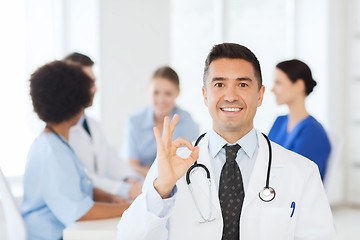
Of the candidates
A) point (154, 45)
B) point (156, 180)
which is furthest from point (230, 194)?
point (154, 45)

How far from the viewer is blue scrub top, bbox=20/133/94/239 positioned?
2164mm

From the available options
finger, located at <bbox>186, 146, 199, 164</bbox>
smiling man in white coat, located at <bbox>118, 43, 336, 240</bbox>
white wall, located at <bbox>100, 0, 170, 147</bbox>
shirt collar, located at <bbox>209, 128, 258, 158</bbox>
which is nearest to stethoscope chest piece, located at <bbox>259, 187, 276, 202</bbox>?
smiling man in white coat, located at <bbox>118, 43, 336, 240</bbox>

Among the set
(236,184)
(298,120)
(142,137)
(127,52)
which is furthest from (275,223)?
(127,52)

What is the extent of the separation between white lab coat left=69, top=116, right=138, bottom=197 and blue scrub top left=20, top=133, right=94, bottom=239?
0.46m

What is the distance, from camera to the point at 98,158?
10.0ft

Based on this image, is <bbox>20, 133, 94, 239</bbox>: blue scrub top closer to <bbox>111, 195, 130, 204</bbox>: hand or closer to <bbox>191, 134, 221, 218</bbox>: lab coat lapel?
<bbox>111, 195, 130, 204</bbox>: hand

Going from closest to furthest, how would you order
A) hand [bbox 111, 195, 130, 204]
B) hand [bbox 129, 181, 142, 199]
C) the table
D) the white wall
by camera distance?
the table
hand [bbox 111, 195, 130, 204]
hand [bbox 129, 181, 142, 199]
the white wall

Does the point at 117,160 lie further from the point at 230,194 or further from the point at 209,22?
the point at 209,22

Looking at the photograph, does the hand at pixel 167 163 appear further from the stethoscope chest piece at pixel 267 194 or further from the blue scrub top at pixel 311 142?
the blue scrub top at pixel 311 142

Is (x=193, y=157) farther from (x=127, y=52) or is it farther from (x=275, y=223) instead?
(x=127, y=52)

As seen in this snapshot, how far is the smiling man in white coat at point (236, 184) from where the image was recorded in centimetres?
156

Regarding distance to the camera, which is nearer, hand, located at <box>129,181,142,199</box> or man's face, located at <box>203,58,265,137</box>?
man's face, located at <box>203,58,265,137</box>

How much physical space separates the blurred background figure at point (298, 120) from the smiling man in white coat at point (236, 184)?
1.18 meters

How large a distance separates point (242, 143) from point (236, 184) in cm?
15
